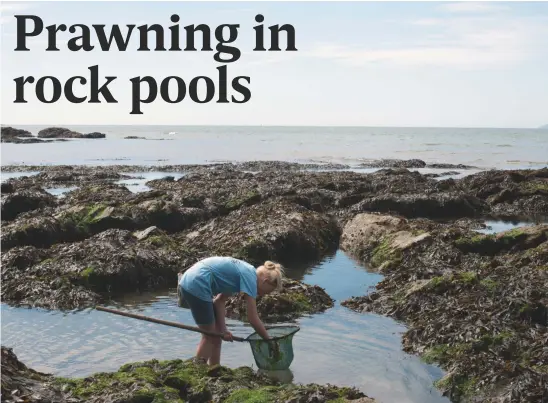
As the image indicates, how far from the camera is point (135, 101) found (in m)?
12.4

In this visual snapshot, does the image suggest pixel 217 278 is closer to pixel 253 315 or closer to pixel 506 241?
pixel 253 315

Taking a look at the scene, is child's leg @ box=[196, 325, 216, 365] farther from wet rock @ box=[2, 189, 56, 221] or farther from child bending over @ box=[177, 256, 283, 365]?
wet rock @ box=[2, 189, 56, 221]

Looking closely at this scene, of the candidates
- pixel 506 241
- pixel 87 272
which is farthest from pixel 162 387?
pixel 506 241

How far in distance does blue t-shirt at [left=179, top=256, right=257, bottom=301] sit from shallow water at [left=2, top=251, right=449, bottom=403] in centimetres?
114

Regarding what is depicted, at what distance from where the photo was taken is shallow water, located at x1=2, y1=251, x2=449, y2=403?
24.2 feet

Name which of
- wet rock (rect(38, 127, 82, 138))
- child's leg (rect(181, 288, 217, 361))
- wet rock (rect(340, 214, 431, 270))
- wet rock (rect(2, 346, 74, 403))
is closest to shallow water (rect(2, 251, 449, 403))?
child's leg (rect(181, 288, 217, 361))

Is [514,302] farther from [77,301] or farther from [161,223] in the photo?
[161,223]

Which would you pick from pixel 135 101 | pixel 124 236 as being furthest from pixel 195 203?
pixel 135 101

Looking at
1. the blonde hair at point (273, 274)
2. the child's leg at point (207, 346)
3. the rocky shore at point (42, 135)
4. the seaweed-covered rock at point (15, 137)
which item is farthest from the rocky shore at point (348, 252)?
the rocky shore at point (42, 135)

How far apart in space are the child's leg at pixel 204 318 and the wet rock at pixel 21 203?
1354cm

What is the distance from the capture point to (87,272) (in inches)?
454

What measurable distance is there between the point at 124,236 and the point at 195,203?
585 cm

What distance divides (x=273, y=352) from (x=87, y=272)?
535cm

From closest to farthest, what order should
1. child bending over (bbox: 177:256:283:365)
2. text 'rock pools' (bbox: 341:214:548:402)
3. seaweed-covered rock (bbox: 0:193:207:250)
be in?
1. text 'rock pools' (bbox: 341:214:548:402)
2. child bending over (bbox: 177:256:283:365)
3. seaweed-covered rock (bbox: 0:193:207:250)
